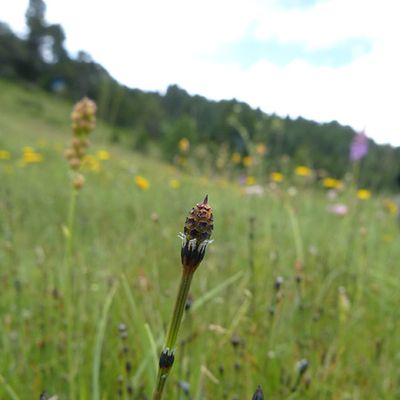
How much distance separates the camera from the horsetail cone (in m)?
0.34

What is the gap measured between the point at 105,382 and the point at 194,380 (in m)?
0.22

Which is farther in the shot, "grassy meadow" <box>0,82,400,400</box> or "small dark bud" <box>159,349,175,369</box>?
"grassy meadow" <box>0,82,400,400</box>

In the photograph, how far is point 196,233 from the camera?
0.34 meters

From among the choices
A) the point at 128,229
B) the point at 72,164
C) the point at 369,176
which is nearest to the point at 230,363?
the point at 72,164

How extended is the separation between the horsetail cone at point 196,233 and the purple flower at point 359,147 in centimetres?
280

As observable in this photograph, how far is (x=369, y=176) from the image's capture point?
3004 mm

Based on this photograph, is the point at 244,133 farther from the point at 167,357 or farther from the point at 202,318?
the point at 167,357

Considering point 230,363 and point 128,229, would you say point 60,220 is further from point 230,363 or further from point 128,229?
point 230,363

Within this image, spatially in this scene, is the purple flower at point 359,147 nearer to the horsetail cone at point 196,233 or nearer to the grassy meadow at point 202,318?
the grassy meadow at point 202,318

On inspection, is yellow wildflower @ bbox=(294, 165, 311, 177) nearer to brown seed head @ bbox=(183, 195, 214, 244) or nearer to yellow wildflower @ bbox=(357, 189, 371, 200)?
yellow wildflower @ bbox=(357, 189, 371, 200)

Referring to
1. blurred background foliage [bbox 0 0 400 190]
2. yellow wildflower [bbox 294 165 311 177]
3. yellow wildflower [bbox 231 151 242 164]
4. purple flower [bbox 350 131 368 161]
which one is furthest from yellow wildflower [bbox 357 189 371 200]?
yellow wildflower [bbox 231 151 242 164]

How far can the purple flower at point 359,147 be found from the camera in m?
3.05

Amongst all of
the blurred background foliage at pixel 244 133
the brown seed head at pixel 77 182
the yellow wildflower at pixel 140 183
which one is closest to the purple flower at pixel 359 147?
the blurred background foliage at pixel 244 133

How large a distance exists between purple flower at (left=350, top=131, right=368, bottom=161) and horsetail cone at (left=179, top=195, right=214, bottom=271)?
280 cm
